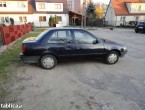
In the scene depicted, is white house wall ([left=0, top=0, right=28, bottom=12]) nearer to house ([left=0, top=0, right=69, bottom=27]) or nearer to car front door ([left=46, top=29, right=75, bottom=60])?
house ([left=0, top=0, right=69, bottom=27])

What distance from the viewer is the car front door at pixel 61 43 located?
20.9 feet

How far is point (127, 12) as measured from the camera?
4091cm

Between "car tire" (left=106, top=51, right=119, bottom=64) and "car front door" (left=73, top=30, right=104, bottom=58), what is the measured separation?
38cm

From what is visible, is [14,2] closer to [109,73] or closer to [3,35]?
[3,35]

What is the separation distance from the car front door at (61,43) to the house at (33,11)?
2985cm

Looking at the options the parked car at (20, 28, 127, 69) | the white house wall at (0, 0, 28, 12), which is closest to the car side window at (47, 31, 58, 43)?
the parked car at (20, 28, 127, 69)

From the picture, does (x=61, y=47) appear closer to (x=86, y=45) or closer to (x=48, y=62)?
(x=48, y=62)

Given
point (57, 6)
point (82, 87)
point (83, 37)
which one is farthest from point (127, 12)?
point (82, 87)

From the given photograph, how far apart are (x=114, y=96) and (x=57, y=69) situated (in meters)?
2.78

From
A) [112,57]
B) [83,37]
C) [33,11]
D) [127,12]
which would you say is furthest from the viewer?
[127,12]

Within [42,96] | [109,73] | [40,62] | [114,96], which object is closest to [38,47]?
[40,62]

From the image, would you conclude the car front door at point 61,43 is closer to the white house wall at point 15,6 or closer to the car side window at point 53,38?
the car side window at point 53,38

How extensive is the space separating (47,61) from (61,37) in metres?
1.08

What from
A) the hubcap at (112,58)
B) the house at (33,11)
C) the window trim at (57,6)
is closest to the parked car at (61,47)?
the hubcap at (112,58)
